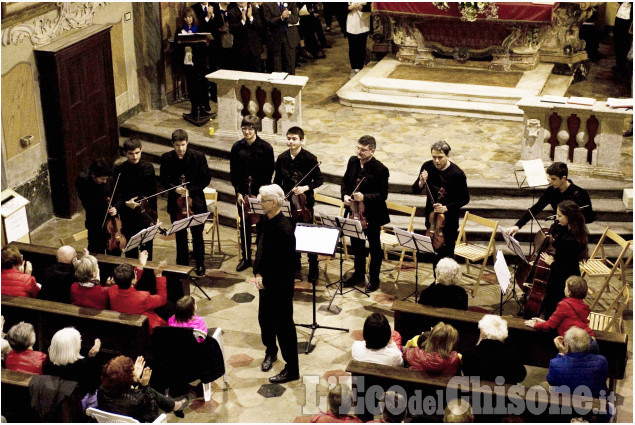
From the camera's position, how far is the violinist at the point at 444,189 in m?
8.28

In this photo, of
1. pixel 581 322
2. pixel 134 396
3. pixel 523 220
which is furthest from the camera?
pixel 523 220

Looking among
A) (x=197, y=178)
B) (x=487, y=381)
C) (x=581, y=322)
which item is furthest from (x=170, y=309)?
(x=581, y=322)

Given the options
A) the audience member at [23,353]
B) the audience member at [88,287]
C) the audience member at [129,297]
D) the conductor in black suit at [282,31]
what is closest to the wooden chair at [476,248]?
the audience member at [129,297]

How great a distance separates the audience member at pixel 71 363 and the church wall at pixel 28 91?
389cm

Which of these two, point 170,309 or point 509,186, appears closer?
point 170,309

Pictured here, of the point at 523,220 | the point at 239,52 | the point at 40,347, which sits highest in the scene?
the point at 239,52

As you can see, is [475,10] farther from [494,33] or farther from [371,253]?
[371,253]

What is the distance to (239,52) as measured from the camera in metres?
12.2

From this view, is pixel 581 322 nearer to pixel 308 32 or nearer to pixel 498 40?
pixel 498 40

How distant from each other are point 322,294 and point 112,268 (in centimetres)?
204

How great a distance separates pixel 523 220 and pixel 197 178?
3043 mm

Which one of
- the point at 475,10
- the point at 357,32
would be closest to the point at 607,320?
the point at 475,10

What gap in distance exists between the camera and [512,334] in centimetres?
712

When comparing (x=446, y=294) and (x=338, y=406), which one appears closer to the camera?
(x=338, y=406)
